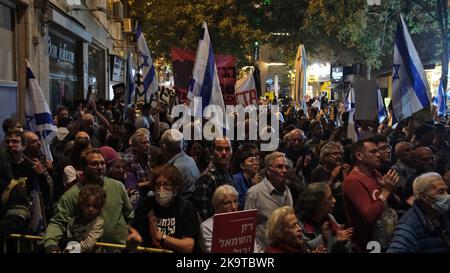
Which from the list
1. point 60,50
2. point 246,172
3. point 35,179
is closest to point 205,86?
point 246,172

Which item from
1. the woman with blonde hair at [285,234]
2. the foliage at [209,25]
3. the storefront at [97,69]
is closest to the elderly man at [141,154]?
the woman with blonde hair at [285,234]

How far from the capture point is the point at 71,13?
67.6 ft

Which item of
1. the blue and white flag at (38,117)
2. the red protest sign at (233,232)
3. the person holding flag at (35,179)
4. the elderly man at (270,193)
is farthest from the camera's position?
the blue and white flag at (38,117)

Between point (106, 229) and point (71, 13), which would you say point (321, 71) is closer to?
point (71, 13)

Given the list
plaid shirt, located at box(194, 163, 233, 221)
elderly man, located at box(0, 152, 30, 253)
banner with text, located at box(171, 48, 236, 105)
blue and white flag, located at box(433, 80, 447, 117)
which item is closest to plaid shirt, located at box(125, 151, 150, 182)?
plaid shirt, located at box(194, 163, 233, 221)

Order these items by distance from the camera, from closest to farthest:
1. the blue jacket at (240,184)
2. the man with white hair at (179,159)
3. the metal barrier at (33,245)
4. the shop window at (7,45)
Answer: the metal barrier at (33,245) → the blue jacket at (240,184) → the man with white hair at (179,159) → the shop window at (7,45)

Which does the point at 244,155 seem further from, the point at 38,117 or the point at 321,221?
the point at 38,117

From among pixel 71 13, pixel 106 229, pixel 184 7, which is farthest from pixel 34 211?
pixel 184 7

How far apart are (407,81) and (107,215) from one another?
542 cm

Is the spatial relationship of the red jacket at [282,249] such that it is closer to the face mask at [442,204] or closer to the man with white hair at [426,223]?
the man with white hair at [426,223]

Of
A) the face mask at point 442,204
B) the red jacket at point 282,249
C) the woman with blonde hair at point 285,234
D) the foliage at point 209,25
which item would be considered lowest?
the red jacket at point 282,249

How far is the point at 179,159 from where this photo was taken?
7.48 m

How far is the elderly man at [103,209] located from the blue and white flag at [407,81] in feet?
→ 16.0

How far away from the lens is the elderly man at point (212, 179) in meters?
6.12
